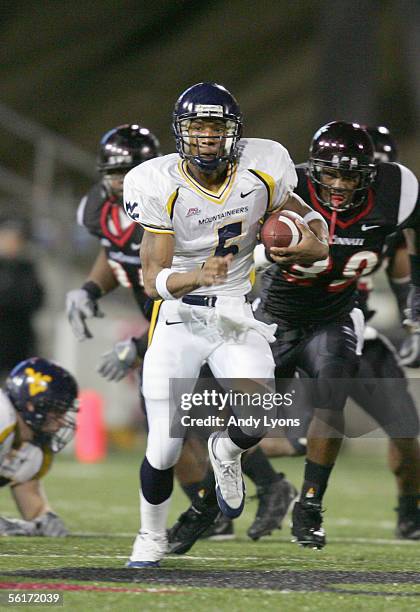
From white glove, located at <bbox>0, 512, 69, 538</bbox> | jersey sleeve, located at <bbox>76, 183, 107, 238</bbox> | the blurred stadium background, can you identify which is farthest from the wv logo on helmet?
the blurred stadium background

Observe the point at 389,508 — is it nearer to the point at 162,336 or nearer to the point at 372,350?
the point at 372,350

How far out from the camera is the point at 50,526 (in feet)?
17.4

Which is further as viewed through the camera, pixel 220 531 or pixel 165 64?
pixel 165 64

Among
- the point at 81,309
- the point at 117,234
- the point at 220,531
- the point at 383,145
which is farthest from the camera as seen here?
the point at 383,145

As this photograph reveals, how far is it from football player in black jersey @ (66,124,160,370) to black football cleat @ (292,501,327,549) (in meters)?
1.39

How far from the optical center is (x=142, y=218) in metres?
4.27

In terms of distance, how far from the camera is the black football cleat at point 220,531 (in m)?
5.54

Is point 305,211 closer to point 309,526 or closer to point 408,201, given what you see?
point 408,201

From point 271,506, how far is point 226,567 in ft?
4.02

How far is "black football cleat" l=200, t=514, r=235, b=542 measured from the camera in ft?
18.2

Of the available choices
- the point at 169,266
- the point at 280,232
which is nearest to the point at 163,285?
the point at 169,266

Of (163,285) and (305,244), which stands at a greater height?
(305,244)

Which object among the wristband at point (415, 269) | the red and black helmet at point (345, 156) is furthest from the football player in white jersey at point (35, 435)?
the wristband at point (415, 269)

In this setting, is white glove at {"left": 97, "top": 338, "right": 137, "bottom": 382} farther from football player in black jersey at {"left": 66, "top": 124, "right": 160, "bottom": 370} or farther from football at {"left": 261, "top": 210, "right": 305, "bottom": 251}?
football at {"left": 261, "top": 210, "right": 305, "bottom": 251}
